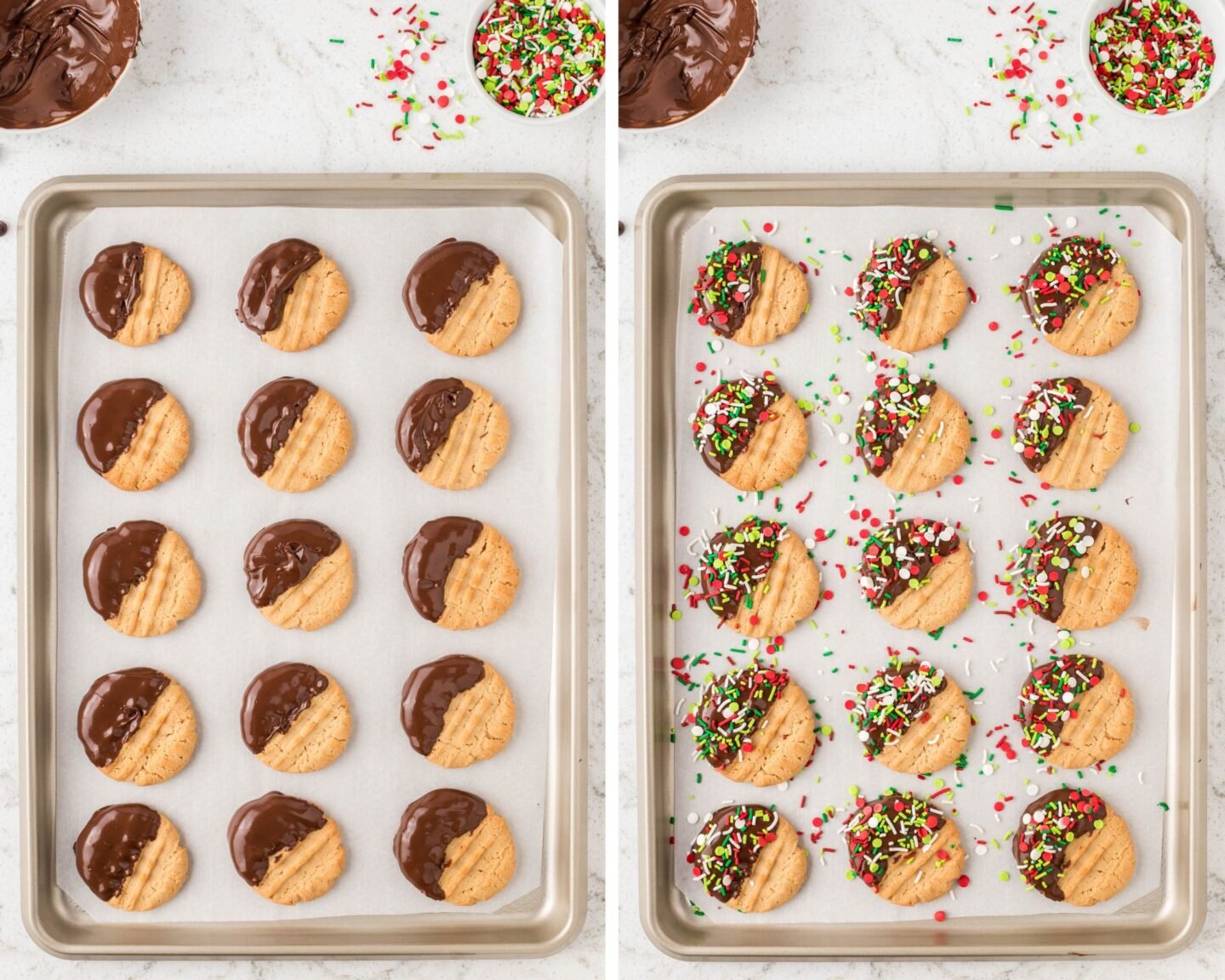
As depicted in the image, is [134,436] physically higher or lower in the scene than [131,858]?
higher

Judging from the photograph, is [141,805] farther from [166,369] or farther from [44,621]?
[166,369]

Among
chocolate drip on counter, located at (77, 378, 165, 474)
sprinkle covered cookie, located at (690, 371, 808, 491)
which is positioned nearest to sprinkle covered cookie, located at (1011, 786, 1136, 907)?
sprinkle covered cookie, located at (690, 371, 808, 491)

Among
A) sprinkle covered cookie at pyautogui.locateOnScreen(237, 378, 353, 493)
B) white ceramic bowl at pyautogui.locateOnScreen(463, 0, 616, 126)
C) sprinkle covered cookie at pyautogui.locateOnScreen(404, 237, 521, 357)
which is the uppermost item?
white ceramic bowl at pyautogui.locateOnScreen(463, 0, 616, 126)

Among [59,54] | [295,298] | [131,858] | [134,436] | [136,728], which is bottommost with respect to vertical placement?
[131,858]

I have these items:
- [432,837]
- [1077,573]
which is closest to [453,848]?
[432,837]

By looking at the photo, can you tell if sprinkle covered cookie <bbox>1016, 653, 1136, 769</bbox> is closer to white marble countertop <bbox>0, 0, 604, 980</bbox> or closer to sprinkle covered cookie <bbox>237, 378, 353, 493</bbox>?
white marble countertop <bbox>0, 0, 604, 980</bbox>

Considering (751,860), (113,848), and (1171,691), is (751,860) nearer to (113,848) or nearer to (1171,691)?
(1171,691)

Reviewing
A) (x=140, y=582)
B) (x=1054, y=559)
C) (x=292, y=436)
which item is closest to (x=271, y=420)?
(x=292, y=436)
